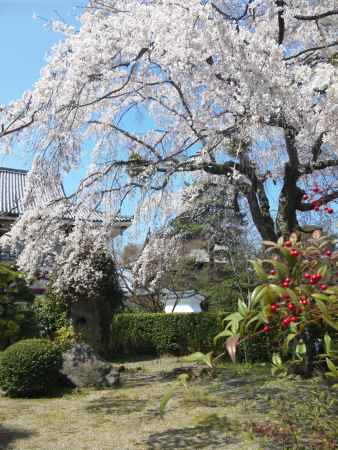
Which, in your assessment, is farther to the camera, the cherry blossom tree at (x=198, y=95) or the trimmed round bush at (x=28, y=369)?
the trimmed round bush at (x=28, y=369)

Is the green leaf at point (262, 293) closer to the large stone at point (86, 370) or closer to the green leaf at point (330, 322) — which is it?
the green leaf at point (330, 322)

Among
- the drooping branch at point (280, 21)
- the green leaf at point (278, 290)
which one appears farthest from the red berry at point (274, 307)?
the drooping branch at point (280, 21)

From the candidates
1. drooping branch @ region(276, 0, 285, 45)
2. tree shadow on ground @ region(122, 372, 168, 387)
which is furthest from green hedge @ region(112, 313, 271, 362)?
drooping branch @ region(276, 0, 285, 45)

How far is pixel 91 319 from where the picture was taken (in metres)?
11.6

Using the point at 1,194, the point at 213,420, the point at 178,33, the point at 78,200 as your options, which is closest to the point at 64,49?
the point at 178,33

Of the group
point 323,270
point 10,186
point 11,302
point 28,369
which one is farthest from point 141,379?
point 10,186

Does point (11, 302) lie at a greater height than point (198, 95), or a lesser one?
lesser

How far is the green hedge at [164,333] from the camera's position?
12.0 metres

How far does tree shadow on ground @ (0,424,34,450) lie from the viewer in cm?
523

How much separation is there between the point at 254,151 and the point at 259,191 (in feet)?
2.08

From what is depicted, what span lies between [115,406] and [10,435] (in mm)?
1653

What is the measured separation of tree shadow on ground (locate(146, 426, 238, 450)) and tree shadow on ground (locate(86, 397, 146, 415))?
122 cm

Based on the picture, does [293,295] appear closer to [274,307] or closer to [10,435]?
[274,307]

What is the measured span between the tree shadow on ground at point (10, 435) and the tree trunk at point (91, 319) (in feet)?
18.1
